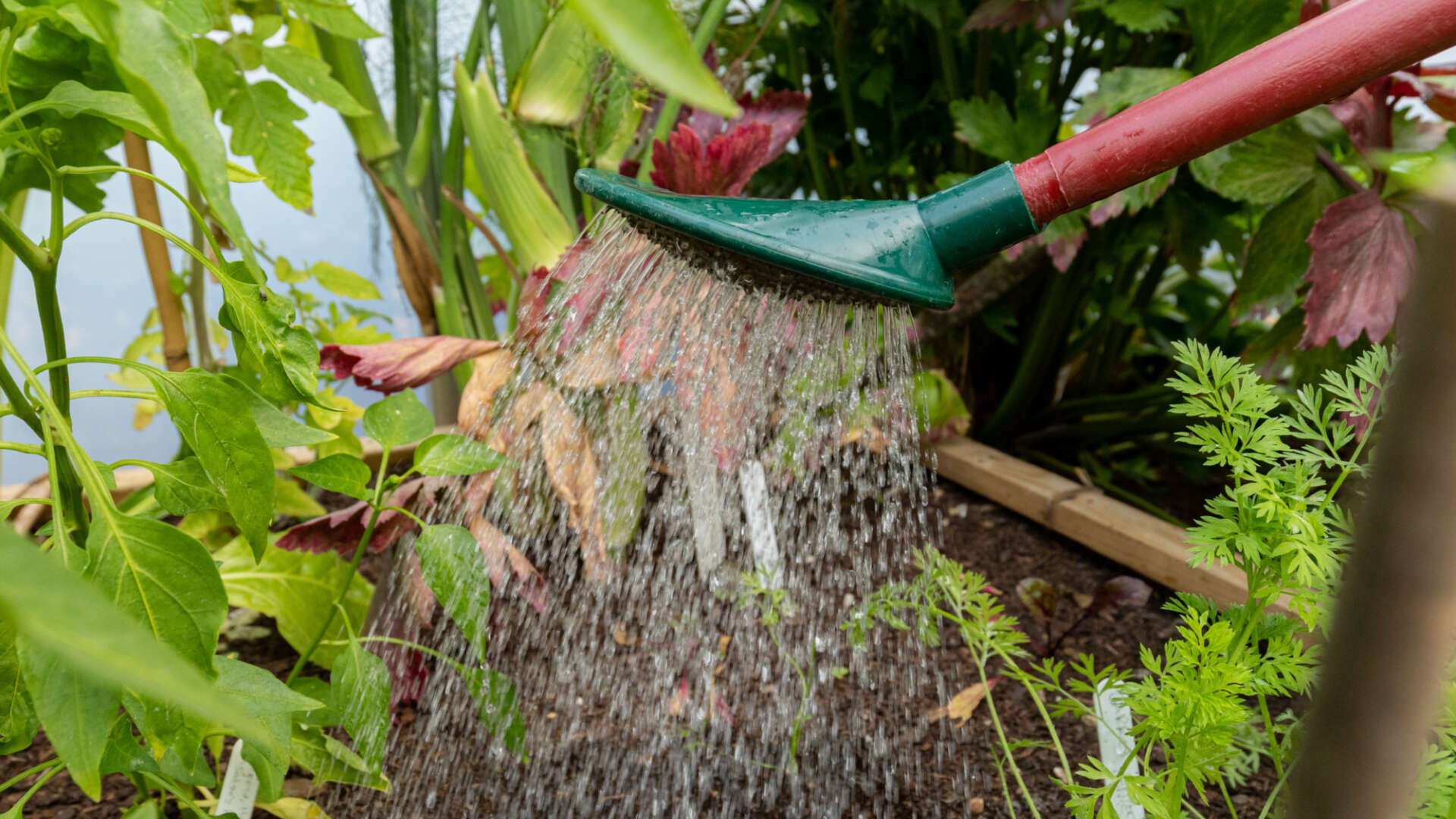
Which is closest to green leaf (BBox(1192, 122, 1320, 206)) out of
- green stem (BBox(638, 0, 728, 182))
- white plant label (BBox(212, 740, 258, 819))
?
green stem (BBox(638, 0, 728, 182))

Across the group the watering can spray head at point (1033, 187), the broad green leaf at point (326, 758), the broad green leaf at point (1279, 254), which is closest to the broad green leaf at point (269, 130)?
the watering can spray head at point (1033, 187)

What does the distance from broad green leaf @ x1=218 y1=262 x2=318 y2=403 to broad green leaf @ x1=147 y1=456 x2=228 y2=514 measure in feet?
0.19

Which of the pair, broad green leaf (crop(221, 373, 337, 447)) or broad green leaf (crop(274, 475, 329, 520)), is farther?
broad green leaf (crop(274, 475, 329, 520))

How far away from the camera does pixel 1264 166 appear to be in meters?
0.92

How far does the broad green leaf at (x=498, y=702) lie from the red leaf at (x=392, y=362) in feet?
0.95

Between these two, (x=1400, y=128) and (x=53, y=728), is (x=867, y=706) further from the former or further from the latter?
(x=1400, y=128)

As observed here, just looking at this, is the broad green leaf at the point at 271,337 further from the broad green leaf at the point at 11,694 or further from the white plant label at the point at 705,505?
the white plant label at the point at 705,505

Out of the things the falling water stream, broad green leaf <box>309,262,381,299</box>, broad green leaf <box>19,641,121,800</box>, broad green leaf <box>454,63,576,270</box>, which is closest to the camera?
broad green leaf <box>19,641,121,800</box>

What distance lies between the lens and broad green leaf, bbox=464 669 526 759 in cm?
64

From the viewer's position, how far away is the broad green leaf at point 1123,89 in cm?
89

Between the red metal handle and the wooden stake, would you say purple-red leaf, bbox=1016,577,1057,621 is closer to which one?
the red metal handle

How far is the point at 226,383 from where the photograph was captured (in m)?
0.42

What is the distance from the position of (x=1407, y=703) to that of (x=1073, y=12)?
4.01ft

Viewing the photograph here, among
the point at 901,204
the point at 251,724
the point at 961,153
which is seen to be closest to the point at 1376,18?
the point at 901,204
